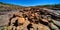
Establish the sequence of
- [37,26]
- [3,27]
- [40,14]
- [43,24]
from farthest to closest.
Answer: [40,14] → [43,24] → [37,26] → [3,27]

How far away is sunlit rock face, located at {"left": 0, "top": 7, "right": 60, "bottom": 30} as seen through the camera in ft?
11.9

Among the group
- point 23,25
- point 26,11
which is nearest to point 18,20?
point 23,25

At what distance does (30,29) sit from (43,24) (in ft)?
2.08

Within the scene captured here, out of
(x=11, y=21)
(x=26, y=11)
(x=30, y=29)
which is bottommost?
(x=30, y=29)

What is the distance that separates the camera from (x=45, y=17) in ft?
14.0

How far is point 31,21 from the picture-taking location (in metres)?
3.99

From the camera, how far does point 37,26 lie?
3.73 m

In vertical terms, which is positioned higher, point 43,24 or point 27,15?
point 27,15

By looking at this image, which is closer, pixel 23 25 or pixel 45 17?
pixel 23 25

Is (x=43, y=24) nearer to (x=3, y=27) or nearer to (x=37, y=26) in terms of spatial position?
(x=37, y=26)

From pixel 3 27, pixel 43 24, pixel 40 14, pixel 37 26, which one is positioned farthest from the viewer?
pixel 40 14

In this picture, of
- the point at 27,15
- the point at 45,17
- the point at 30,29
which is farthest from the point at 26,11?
the point at 30,29

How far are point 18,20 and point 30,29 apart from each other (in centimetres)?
47

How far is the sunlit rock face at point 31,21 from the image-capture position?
3639 millimetres
